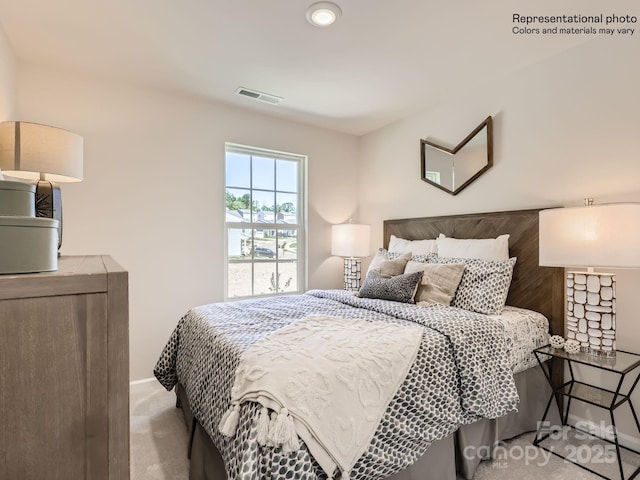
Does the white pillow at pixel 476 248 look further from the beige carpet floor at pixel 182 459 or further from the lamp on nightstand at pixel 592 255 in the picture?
the beige carpet floor at pixel 182 459

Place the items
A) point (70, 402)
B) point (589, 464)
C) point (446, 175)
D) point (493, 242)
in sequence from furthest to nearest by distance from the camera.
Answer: point (446, 175)
point (493, 242)
point (589, 464)
point (70, 402)

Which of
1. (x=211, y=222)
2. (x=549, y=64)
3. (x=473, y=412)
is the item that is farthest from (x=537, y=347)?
(x=211, y=222)

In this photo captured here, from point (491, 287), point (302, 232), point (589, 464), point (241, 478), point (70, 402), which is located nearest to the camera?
point (70, 402)

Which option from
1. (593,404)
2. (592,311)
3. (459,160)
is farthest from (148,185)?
(593,404)

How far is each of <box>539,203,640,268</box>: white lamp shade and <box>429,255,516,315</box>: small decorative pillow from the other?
28 cm

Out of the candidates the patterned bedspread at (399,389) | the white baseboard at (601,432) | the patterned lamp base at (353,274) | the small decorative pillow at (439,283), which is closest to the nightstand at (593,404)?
the white baseboard at (601,432)

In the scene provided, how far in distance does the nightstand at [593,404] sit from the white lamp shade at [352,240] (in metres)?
1.92

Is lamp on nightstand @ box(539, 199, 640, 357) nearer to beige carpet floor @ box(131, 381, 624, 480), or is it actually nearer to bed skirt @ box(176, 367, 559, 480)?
bed skirt @ box(176, 367, 559, 480)

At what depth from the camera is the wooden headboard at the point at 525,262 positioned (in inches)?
90.9

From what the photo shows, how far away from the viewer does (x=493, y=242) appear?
2.55 metres

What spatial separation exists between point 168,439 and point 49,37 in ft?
8.68

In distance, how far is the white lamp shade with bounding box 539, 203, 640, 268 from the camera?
1.73m

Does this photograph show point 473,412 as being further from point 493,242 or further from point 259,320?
point 493,242

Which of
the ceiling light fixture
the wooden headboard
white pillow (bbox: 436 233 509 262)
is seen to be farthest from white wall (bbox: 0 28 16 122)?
the wooden headboard
